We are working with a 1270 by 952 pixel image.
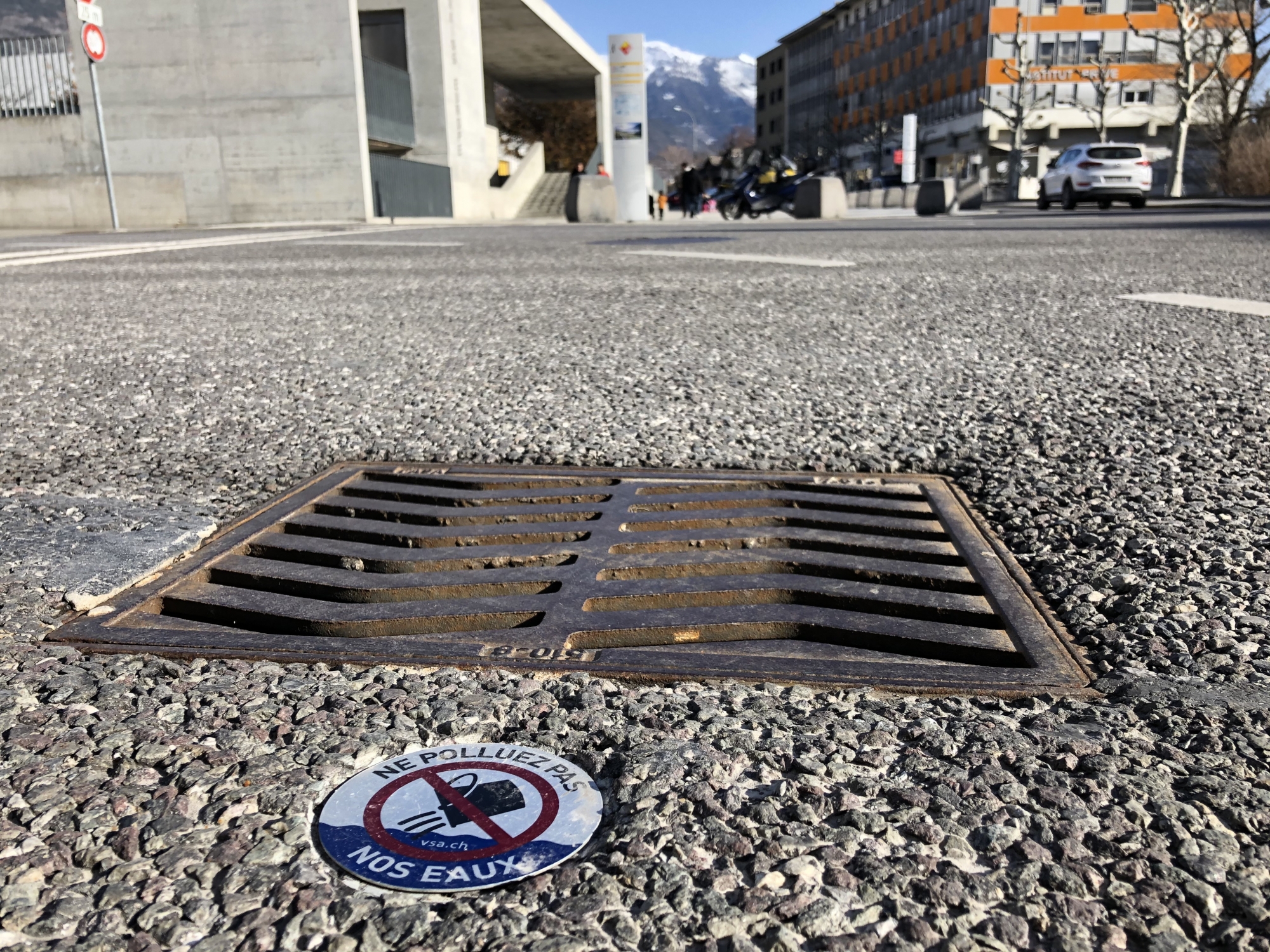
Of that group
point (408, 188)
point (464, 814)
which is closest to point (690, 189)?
point (408, 188)

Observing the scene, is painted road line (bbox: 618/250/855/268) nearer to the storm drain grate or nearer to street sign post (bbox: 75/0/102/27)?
the storm drain grate

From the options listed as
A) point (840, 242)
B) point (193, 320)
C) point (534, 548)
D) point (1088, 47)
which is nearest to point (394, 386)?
point (534, 548)

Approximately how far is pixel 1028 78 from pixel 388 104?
5191 cm

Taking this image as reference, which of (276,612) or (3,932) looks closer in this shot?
(3,932)

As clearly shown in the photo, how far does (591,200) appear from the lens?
25203mm

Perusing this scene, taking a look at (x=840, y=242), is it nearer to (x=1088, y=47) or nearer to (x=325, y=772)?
(x=325, y=772)

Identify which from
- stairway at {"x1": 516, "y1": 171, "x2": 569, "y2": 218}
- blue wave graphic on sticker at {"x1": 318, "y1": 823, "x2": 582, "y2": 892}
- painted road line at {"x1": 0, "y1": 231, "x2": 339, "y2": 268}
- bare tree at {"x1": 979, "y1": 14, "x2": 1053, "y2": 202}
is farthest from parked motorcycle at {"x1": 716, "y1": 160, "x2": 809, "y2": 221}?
blue wave graphic on sticker at {"x1": 318, "y1": 823, "x2": 582, "y2": 892}

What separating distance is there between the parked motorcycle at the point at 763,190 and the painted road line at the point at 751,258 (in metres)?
16.2

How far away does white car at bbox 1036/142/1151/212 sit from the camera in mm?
24422

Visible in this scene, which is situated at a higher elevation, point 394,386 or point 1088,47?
point 1088,47

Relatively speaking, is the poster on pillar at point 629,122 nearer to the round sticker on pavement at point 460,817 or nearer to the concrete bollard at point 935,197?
the concrete bollard at point 935,197

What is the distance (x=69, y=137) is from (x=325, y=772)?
25789mm

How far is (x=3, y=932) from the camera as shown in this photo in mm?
1007

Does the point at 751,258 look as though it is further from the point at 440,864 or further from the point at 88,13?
the point at 88,13
